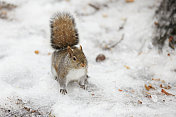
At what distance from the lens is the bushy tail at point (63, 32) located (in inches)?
105

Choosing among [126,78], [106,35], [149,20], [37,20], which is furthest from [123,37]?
[37,20]

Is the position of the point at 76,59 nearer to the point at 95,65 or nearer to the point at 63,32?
the point at 63,32

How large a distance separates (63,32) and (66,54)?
342mm

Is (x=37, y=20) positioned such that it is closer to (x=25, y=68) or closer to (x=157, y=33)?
(x=25, y=68)

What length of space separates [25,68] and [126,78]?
1451mm

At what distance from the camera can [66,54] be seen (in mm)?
2492

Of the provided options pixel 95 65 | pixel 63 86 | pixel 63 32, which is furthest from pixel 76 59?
pixel 95 65

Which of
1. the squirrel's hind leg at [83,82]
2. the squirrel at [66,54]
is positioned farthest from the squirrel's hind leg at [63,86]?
the squirrel's hind leg at [83,82]

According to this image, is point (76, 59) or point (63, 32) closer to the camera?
point (76, 59)

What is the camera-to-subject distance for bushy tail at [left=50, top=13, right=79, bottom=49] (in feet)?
8.74

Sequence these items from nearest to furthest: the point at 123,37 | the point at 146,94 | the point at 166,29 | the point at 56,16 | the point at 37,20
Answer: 1. the point at 146,94
2. the point at 56,16
3. the point at 166,29
4. the point at 123,37
5. the point at 37,20

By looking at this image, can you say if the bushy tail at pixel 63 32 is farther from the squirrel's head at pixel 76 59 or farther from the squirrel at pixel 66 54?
the squirrel's head at pixel 76 59

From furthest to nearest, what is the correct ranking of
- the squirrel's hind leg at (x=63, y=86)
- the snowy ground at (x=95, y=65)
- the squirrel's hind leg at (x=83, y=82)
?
the squirrel's hind leg at (x=83, y=82) < the squirrel's hind leg at (x=63, y=86) < the snowy ground at (x=95, y=65)

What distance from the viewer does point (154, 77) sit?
290cm
